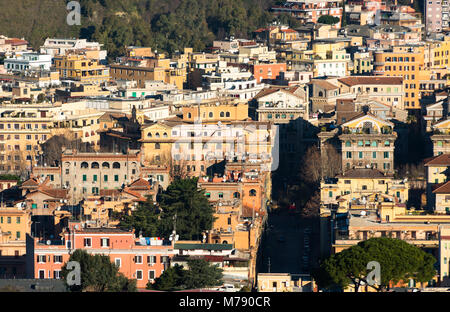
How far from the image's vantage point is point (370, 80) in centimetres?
10106

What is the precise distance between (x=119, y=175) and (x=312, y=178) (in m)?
8.19

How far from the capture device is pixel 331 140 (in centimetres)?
8181

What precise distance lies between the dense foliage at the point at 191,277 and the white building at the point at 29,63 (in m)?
47.5

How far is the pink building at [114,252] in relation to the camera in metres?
61.3

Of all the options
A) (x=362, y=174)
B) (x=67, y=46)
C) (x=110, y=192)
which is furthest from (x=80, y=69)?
(x=362, y=174)

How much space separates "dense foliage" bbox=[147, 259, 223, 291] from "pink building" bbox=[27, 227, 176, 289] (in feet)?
3.80

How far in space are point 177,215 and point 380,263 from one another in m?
10.5

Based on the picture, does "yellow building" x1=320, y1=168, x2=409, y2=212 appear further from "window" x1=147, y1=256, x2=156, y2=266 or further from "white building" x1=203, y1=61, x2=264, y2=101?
"white building" x1=203, y1=61, x2=264, y2=101

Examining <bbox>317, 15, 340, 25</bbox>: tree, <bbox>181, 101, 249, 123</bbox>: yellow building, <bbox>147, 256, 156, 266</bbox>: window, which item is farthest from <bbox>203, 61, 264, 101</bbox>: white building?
<bbox>147, 256, 156, 266</bbox>: window

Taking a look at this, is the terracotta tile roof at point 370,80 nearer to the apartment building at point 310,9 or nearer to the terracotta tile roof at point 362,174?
the terracotta tile roof at point 362,174

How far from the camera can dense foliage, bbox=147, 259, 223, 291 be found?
193 ft
